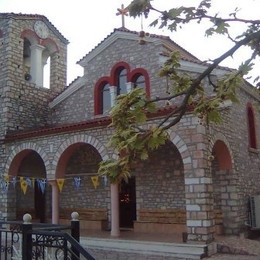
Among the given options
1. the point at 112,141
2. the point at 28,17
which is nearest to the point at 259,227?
the point at 112,141

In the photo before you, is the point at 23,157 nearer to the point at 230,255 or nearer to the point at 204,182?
the point at 204,182

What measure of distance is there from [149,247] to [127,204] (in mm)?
3796

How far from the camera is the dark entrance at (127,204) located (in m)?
12.8

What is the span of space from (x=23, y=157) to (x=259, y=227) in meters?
8.10

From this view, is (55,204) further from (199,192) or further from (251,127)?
(251,127)

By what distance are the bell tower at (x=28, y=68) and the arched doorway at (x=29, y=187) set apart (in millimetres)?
1119

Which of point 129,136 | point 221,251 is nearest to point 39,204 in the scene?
point 221,251

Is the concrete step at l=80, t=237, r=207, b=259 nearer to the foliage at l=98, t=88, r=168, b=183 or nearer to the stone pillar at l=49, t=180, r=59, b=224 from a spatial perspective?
the stone pillar at l=49, t=180, r=59, b=224

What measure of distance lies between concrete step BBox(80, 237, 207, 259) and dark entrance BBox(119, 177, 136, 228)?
254cm

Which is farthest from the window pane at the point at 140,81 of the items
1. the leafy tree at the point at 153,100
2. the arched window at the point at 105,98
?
the leafy tree at the point at 153,100

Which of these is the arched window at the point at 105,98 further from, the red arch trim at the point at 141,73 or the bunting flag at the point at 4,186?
the bunting flag at the point at 4,186

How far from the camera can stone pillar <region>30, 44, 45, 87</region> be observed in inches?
584

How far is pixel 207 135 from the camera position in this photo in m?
9.43

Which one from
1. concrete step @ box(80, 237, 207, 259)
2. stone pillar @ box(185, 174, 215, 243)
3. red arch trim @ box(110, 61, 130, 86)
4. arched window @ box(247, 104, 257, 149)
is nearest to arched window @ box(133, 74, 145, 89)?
red arch trim @ box(110, 61, 130, 86)
